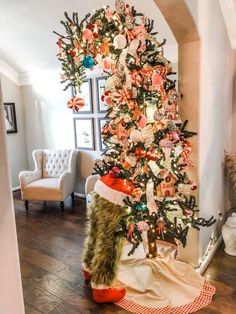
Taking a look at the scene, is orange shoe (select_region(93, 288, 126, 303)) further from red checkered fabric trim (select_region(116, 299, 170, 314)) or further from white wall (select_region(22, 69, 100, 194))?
white wall (select_region(22, 69, 100, 194))

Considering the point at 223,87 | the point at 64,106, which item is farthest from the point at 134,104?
the point at 64,106

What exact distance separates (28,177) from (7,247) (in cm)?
380

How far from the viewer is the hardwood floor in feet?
6.88

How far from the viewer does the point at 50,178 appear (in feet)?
14.9

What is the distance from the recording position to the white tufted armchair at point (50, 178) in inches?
160

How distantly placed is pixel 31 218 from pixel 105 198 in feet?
7.23

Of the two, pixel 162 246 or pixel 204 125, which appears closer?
pixel 204 125

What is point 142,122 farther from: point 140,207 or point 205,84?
point 205,84

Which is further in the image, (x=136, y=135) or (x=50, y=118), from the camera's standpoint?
(x=50, y=118)

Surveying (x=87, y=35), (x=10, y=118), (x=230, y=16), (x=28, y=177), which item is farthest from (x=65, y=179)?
(x=230, y=16)

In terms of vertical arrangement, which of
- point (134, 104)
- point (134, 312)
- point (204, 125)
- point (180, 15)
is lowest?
point (134, 312)

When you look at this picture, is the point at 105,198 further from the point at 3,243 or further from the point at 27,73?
the point at 27,73

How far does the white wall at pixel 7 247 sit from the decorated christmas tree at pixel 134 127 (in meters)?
1.23

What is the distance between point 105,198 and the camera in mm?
2086
